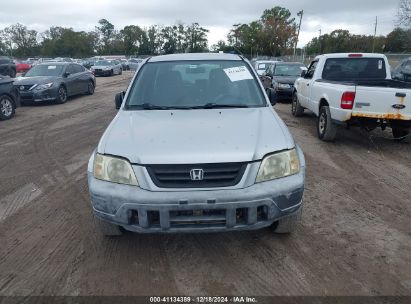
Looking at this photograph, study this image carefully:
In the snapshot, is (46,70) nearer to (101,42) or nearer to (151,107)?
(151,107)

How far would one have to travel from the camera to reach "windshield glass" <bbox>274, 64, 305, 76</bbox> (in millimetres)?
13962

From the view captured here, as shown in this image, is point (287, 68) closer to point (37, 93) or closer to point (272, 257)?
point (37, 93)

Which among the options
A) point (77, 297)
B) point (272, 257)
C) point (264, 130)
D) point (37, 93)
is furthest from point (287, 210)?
point (37, 93)

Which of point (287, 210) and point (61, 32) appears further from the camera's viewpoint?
point (61, 32)

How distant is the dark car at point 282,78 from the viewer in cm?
1298

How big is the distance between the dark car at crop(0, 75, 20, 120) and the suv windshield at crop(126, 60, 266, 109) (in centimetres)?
778

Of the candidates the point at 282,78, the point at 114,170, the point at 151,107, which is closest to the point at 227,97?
the point at 151,107

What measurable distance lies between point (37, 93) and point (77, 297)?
1159cm

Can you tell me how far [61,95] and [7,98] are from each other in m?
3.16

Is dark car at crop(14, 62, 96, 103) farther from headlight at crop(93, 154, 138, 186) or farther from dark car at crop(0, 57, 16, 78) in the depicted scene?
headlight at crop(93, 154, 138, 186)

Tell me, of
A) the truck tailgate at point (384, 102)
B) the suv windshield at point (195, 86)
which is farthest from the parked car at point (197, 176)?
the truck tailgate at point (384, 102)

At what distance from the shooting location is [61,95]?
45.0 ft

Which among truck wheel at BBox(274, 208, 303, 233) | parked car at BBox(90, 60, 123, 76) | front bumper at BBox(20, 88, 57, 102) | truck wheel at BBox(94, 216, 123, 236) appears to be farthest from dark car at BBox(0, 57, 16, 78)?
truck wheel at BBox(274, 208, 303, 233)

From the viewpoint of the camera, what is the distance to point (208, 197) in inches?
111
